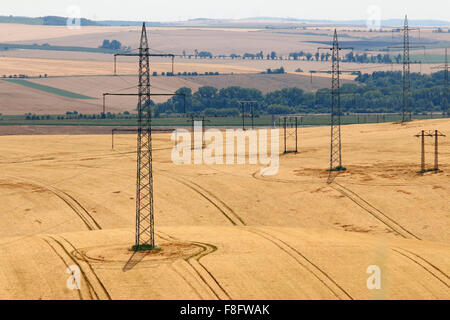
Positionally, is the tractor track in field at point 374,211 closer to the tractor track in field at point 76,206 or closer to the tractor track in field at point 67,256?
the tractor track in field at point 76,206

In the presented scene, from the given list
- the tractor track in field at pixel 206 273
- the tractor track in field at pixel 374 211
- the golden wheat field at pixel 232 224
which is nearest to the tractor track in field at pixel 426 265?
the golden wheat field at pixel 232 224

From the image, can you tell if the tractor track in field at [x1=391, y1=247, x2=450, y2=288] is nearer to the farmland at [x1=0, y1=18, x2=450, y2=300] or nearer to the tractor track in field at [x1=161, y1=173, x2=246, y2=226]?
the farmland at [x1=0, y1=18, x2=450, y2=300]

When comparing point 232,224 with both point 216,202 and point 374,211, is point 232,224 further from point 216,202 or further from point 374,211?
point 374,211

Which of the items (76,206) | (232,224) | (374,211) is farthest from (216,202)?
(374,211)

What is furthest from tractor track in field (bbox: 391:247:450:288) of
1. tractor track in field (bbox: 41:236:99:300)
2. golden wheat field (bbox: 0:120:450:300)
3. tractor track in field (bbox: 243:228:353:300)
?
tractor track in field (bbox: 41:236:99:300)

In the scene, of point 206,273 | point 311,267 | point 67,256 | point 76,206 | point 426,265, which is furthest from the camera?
point 76,206

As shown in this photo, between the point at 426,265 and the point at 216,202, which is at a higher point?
the point at 216,202

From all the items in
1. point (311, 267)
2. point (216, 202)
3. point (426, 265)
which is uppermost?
point (216, 202)
